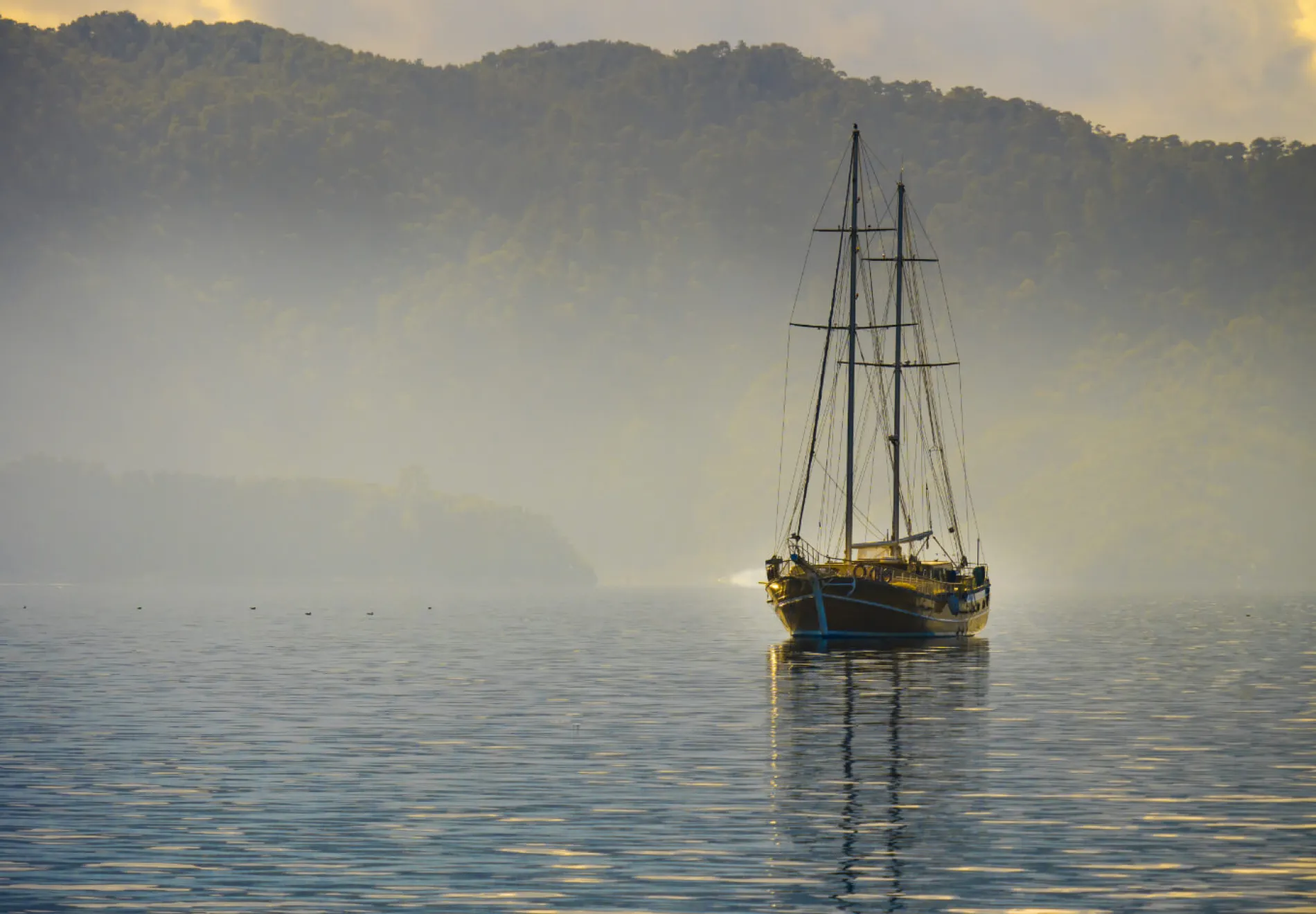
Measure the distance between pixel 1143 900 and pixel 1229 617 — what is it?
6468 inches

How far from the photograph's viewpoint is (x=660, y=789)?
1901 inches

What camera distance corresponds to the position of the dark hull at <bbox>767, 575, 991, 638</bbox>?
11388 centimetres

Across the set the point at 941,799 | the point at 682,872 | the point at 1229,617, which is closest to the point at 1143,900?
the point at 682,872

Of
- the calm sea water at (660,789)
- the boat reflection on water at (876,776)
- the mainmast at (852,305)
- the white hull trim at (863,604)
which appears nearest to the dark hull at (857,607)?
the white hull trim at (863,604)

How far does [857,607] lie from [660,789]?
6670cm

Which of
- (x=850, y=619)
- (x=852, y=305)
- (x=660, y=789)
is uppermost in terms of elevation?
(x=852, y=305)

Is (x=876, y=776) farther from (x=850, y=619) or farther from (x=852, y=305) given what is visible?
(x=852, y=305)

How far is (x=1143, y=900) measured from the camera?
115ft

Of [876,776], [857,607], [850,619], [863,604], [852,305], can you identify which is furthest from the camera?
[852,305]

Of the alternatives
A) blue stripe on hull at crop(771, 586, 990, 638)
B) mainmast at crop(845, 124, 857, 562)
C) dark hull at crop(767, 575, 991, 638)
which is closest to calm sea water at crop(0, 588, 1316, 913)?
dark hull at crop(767, 575, 991, 638)

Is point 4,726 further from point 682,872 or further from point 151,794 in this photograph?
point 682,872

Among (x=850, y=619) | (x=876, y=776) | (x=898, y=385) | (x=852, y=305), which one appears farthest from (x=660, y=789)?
(x=898, y=385)

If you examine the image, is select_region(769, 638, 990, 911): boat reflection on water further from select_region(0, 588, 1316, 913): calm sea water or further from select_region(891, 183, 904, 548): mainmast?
select_region(891, 183, 904, 548): mainmast

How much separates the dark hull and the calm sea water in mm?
16961
